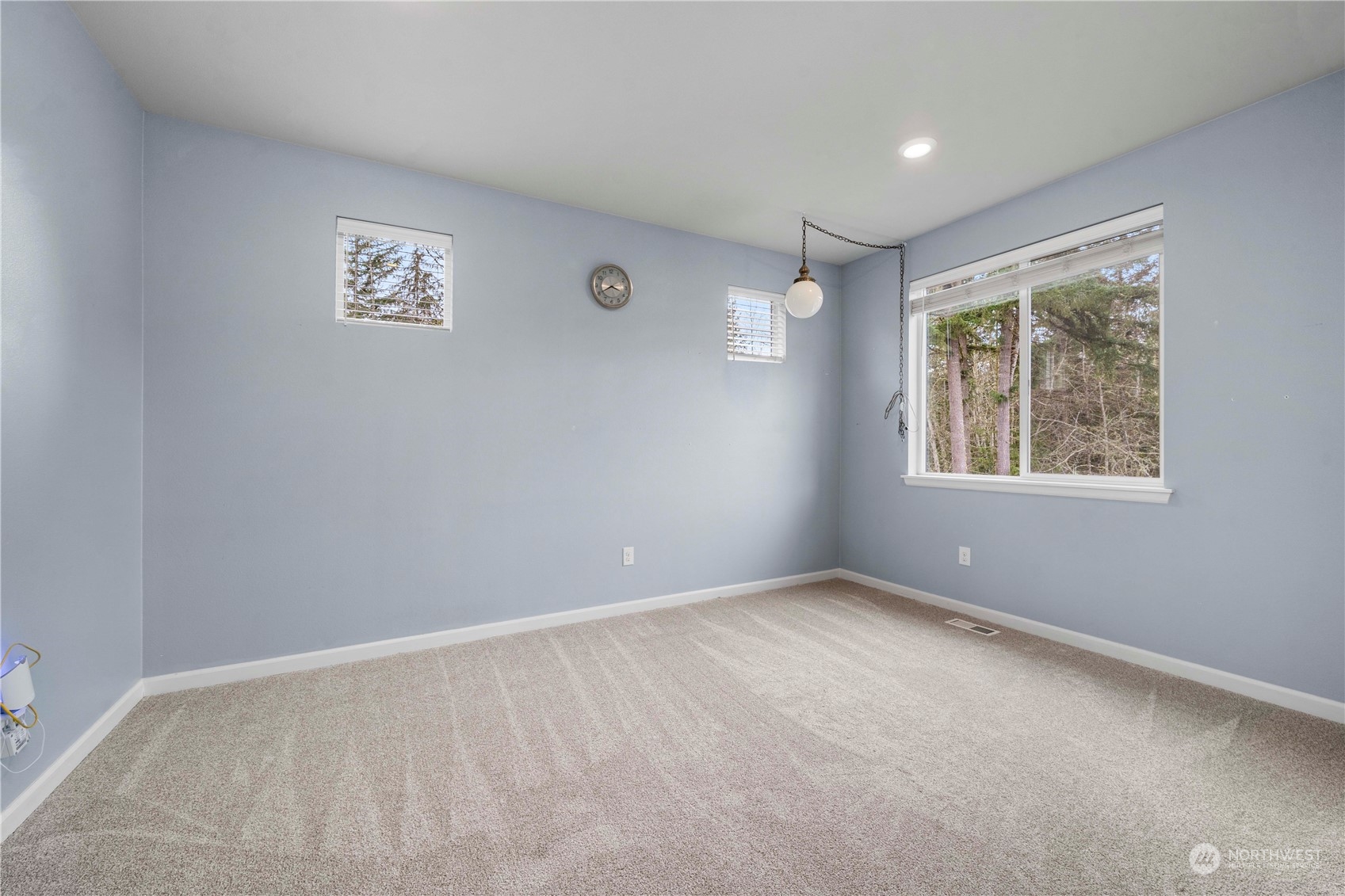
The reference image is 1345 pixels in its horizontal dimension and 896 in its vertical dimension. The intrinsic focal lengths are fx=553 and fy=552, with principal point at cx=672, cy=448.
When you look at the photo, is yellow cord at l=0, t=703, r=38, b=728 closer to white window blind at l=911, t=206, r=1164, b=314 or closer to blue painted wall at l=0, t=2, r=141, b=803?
blue painted wall at l=0, t=2, r=141, b=803

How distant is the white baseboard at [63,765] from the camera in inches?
62.7

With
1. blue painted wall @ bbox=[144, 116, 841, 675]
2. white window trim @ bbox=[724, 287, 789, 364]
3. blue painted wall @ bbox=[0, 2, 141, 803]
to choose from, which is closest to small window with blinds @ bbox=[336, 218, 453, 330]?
blue painted wall @ bbox=[144, 116, 841, 675]

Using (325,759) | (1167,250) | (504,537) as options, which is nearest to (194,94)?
(504,537)

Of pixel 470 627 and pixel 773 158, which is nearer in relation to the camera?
pixel 773 158

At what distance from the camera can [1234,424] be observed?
2.45 metres

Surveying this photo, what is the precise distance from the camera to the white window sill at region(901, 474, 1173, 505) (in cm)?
272

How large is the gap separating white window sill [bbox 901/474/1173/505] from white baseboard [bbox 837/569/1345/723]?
0.75 metres

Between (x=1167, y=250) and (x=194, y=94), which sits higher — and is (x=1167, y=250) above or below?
below

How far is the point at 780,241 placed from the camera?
4.04 m

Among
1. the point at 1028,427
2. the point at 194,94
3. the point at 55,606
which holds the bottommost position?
the point at 55,606

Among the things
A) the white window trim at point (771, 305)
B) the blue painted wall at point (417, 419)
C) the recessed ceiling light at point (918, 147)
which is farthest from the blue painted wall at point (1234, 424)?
the blue painted wall at point (417, 419)

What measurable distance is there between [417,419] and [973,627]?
3.44 metres

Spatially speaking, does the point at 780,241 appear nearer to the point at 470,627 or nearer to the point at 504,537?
the point at 504,537

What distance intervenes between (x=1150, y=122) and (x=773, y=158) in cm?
169
